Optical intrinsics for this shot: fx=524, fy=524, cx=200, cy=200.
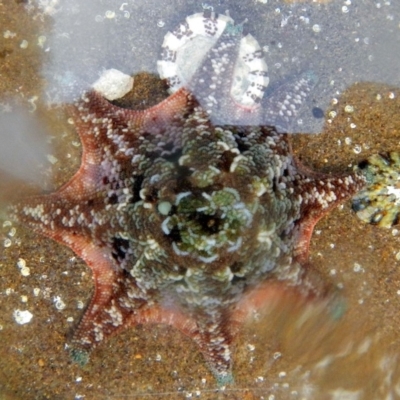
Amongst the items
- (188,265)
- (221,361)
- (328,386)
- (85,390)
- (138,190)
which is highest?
(138,190)

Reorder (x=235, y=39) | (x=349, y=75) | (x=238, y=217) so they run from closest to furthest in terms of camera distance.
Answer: (x=238, y=217), (x=235, y=39), (x=349, y=75)

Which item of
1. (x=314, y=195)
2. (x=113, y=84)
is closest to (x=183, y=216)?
(x=314, y=195)

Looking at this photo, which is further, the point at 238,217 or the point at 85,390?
the point at 85,390

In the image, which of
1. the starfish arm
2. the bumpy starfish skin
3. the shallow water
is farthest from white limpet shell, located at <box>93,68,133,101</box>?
the starfish arm

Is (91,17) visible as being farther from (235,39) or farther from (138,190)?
(138,190)

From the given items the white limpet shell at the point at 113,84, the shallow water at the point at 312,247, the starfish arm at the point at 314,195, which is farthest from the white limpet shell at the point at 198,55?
the starfish arm at the point at 314,195

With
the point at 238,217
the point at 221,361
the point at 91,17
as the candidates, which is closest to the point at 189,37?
the point at 91,17
